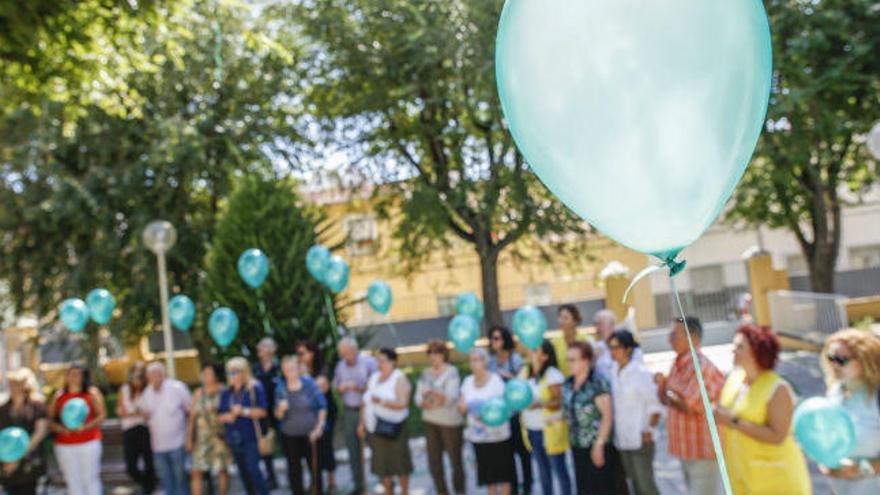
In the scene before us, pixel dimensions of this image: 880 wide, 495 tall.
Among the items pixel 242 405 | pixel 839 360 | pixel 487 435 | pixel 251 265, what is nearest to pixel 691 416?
pixel 839 360

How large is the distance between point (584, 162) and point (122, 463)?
832 cm

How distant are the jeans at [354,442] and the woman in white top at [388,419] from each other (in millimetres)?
684

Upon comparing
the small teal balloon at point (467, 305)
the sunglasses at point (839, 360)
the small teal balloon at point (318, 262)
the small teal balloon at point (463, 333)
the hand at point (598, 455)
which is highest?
the small teal balloon at point (318, 262)

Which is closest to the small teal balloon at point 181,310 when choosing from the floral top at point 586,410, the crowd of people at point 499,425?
the crowd of people at point 499,425

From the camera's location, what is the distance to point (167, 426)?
799 centimetres

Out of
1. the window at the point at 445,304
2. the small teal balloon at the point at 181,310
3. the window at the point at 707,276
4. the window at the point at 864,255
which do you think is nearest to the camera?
the small teal balloon at the point at 181,310

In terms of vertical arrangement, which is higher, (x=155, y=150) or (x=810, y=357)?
(x=155, y=150)

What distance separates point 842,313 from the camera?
14805mm

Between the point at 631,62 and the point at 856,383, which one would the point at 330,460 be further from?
the point at 631,62

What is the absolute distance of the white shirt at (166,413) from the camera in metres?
7.99

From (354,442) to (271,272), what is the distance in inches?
135

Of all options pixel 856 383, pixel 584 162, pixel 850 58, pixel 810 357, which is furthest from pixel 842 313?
pixel 584 162

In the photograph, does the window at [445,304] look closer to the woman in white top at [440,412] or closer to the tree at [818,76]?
the tree at [818,76]

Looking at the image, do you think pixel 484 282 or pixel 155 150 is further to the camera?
pixel 484 282
